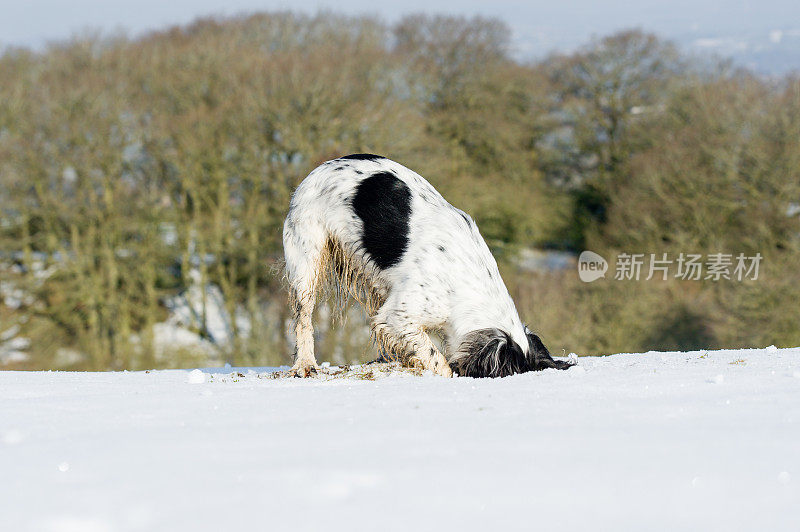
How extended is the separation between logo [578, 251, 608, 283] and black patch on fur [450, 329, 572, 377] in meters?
20.0

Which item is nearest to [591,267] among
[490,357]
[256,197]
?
[256,197]

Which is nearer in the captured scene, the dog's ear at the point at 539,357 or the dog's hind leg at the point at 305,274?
the dog's ear at the point at 539,357

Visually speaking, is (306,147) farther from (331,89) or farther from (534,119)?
(534,119)

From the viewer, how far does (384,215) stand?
5.25 meters

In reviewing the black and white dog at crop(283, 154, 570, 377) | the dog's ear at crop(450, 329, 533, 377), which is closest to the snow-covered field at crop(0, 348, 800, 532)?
the dog's ear at crop(450, 329, 533, 377)

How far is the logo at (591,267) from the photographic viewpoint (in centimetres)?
2477

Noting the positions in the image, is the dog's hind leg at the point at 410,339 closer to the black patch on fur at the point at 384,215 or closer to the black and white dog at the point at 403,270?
the black and white dog at the point at 403,270

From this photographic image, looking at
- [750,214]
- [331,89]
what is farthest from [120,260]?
[750,214]

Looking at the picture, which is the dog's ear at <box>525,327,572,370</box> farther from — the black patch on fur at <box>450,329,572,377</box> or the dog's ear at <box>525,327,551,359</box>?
the black patch on fur at <box>450,329,572,377</box>

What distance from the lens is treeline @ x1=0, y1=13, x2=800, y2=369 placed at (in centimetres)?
2225

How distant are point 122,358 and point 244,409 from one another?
21.2m

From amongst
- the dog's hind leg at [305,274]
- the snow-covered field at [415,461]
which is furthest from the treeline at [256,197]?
the snow-covered field at [415,461]

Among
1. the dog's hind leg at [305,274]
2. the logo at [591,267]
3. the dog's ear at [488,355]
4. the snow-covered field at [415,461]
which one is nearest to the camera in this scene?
the snow-covered field at [415,461]

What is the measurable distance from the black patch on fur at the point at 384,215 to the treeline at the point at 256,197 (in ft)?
47.0
